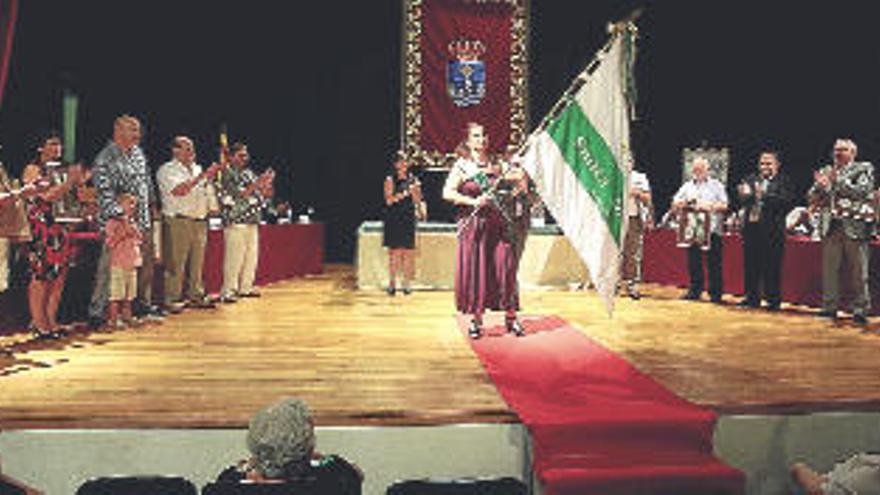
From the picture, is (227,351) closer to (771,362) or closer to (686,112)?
(771,362)

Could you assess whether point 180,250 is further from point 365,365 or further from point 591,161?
point 591,161

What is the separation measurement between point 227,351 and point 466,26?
7162 mm

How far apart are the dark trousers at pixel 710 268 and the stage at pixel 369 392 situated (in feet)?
6.55

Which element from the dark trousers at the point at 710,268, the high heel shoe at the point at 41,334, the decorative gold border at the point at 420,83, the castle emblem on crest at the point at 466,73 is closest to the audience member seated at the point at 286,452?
the high heel shoe at the point at 41,334

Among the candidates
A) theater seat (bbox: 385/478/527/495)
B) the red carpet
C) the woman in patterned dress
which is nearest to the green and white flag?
the red carpet

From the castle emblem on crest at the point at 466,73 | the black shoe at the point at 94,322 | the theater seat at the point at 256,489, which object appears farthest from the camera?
the castle emblem on crest at the point at 466,73

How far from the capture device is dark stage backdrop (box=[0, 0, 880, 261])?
9852 mm

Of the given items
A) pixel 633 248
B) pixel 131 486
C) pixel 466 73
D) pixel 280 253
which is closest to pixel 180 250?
pixel 280 253

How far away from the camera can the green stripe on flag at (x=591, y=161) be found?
5285mm

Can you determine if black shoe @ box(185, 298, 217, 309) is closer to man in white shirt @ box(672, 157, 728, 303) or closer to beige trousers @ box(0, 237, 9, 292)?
beige trousers @ box(0, 237, 9, 292)

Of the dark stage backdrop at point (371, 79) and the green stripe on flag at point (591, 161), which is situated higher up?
the dark stage backdrop at point (371, 79)

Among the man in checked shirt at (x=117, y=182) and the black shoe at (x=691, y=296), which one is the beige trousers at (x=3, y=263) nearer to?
the man in checked shirt at (x=117, y=182)

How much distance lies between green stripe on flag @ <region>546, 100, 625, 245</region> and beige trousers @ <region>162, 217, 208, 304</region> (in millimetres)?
3616

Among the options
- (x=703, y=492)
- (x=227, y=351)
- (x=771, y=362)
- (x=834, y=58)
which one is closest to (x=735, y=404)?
(x=703, y=492)
